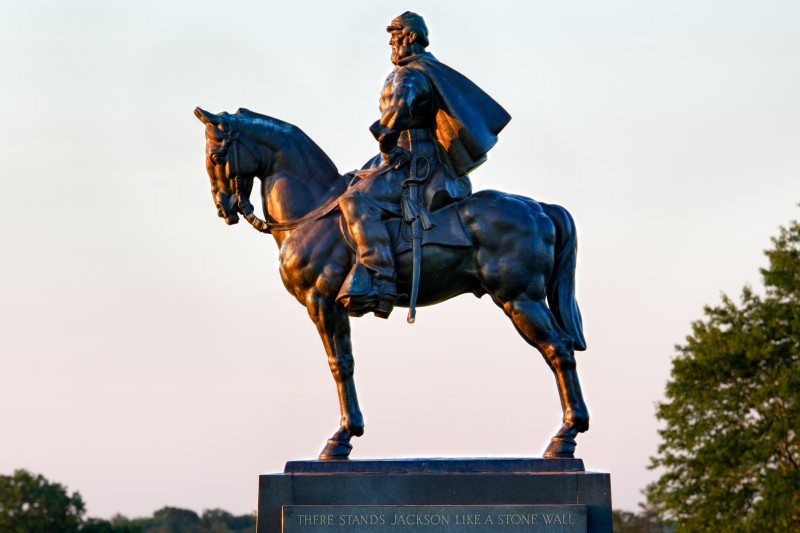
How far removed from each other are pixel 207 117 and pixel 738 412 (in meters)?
27.1

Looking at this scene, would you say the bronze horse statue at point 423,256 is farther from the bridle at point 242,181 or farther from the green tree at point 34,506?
the green tree at point 34,506

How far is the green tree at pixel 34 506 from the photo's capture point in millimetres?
52344

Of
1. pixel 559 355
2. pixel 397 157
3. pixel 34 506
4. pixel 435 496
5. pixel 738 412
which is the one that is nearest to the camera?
pixel 435 496

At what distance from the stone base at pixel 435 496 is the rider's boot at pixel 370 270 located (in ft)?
4.98

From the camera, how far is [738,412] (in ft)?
127

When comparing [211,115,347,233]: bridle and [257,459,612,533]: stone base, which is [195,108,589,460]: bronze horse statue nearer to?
[211,115,347,233]: bridle

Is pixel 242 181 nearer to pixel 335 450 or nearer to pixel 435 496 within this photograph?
Result: pixel 335 450

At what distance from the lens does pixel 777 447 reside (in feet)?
122

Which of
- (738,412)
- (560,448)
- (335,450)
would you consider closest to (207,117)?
(335,450)

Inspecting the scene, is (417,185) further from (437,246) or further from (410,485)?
(410,485)

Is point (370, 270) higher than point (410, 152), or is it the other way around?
point (410, 152)

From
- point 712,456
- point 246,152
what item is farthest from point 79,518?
point 246,152

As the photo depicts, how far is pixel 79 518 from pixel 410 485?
43766 mm

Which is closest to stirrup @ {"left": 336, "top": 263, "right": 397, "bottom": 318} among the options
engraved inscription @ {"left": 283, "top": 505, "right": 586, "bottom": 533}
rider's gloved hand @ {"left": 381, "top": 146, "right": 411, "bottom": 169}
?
rider's gloved hand @ {"left": 381, "top": 146, "right": 411, "bottom": 169}
